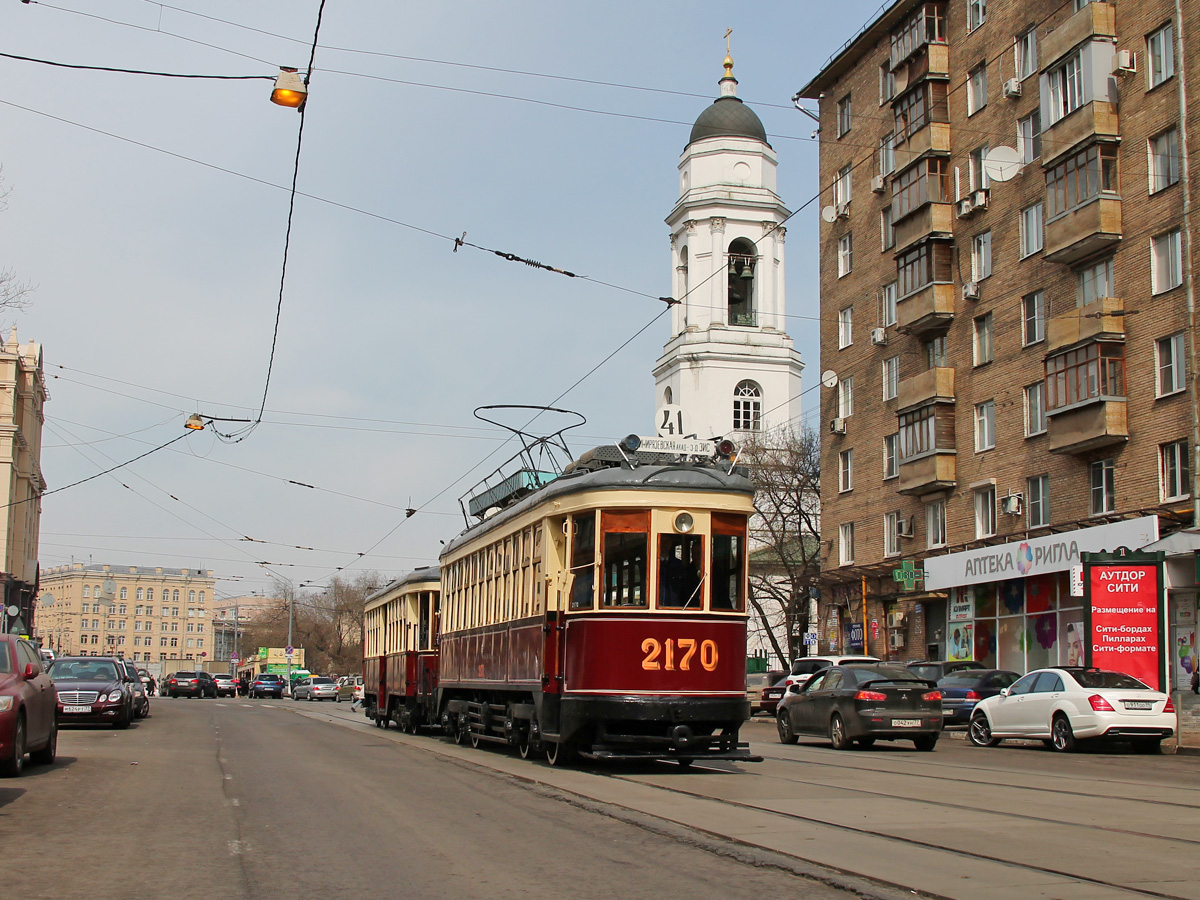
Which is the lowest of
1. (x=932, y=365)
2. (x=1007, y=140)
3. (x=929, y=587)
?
(x=929, y=587)

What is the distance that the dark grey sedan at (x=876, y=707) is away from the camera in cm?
2039

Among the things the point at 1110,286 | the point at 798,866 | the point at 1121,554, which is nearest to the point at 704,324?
the point at 1110,286

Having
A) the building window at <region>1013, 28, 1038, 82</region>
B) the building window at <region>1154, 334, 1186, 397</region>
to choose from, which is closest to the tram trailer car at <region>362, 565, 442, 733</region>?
the building window at <region>1154, 334, 1186, 397</region>

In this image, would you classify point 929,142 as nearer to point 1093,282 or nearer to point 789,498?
point 1093,282

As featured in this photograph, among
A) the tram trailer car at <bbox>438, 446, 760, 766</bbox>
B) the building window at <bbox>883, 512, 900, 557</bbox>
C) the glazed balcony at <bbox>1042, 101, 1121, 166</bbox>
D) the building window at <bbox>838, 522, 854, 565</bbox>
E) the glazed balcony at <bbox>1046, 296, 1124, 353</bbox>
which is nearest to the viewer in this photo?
the tram trailer car at <bbox>438, 446, 760, 766</bbox>

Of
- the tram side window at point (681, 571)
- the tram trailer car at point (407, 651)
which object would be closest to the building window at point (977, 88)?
the tram trailer car at point (407, 651)

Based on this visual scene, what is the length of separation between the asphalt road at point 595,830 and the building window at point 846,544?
27199 millimetres

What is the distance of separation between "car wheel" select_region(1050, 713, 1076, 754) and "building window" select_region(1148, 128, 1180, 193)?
14.2m

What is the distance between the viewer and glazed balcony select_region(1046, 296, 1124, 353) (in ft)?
100

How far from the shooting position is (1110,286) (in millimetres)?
31375

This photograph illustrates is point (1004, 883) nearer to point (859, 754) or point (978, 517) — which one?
point (859, 754)

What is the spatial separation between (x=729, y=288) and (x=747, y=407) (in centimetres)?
676

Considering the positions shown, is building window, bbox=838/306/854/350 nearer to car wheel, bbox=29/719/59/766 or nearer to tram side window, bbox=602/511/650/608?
tram side window, bbox=602/511/650/608

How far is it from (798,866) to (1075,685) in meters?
14.0
